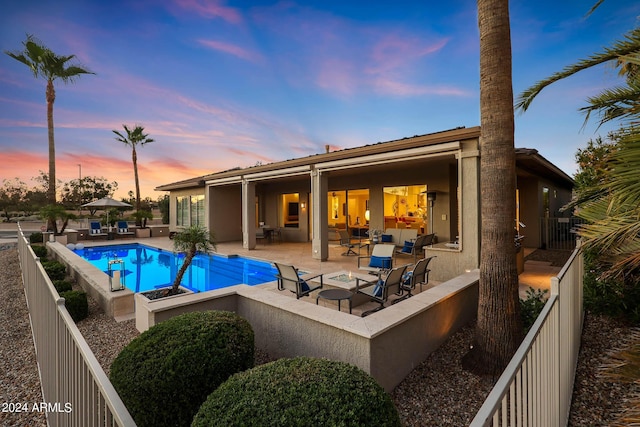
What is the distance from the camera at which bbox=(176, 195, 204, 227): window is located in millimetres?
19219

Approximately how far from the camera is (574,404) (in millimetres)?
3234

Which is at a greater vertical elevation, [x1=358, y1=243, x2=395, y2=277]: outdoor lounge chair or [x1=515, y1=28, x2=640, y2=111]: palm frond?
[x1=515, y1=28, x2=640, y2=111]: palm frond

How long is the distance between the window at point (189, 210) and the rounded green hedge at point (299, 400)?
708 inches

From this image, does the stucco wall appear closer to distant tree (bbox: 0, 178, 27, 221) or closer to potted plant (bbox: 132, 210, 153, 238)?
potted plant (bbox: 132, 210, 153, 238)

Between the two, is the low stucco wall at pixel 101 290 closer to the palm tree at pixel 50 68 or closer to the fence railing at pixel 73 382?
the fence railing at pixel 73 382

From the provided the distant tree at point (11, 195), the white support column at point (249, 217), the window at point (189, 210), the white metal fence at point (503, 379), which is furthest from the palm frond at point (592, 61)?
the distant tree at point (11, 195)

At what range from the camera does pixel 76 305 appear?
596 cm

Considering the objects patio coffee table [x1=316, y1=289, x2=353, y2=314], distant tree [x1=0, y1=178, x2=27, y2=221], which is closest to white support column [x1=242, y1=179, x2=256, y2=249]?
patio coffee table [x1=316, y1=289, x2=353, y2=314]

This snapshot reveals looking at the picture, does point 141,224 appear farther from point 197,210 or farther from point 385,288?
point 385,288

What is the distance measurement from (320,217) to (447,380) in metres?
8.01

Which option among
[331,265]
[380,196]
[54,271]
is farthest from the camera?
[380,196]

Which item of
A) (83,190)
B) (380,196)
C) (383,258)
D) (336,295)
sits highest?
(83,190)

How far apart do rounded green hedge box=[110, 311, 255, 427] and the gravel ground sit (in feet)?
4.94

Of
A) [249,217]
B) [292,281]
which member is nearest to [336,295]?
[292,281]
